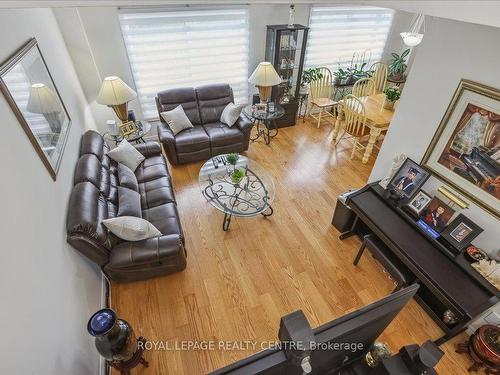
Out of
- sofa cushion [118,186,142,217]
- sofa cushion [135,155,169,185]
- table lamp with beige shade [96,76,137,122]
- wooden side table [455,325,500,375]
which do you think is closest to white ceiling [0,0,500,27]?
sofa cushion [118,186,142,217]

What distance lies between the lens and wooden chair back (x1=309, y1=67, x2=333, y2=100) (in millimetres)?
4868

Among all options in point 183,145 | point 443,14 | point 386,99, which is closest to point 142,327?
point 183,145

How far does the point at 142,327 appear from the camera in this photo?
2.29 meters

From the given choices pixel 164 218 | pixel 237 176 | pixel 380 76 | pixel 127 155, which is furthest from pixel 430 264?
pixel 380 76

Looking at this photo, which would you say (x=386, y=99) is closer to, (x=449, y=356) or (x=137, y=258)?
(x=449, y=356)

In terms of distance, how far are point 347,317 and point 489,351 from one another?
2.01 metres

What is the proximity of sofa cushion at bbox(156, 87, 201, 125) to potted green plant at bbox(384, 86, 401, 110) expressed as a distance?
284 cm

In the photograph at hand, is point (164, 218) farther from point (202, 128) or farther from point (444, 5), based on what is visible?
point (444, 5)

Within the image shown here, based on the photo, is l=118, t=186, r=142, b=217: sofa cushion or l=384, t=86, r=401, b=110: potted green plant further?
l=384, t=86, r=401, b=110: potted green plant

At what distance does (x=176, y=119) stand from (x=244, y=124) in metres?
1.03

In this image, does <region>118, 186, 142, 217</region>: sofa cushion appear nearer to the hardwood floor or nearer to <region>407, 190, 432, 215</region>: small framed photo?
the hardwood floor

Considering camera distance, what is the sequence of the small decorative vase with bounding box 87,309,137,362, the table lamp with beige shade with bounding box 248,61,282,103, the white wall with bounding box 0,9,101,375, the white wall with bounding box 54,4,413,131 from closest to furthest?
the white wall with bounding box 0,9,101,375
the small decorative vase with bounding box 87,309,137,362
the white wall with bounding box 54,4,413,131
the table lamp with beige shade with bounding box 248,61,282,103

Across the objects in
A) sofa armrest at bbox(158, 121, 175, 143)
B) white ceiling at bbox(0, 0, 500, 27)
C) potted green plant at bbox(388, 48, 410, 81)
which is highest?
white ceiling at bbox(0, 0, 500, 27)

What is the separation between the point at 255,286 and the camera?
259 centimetres
